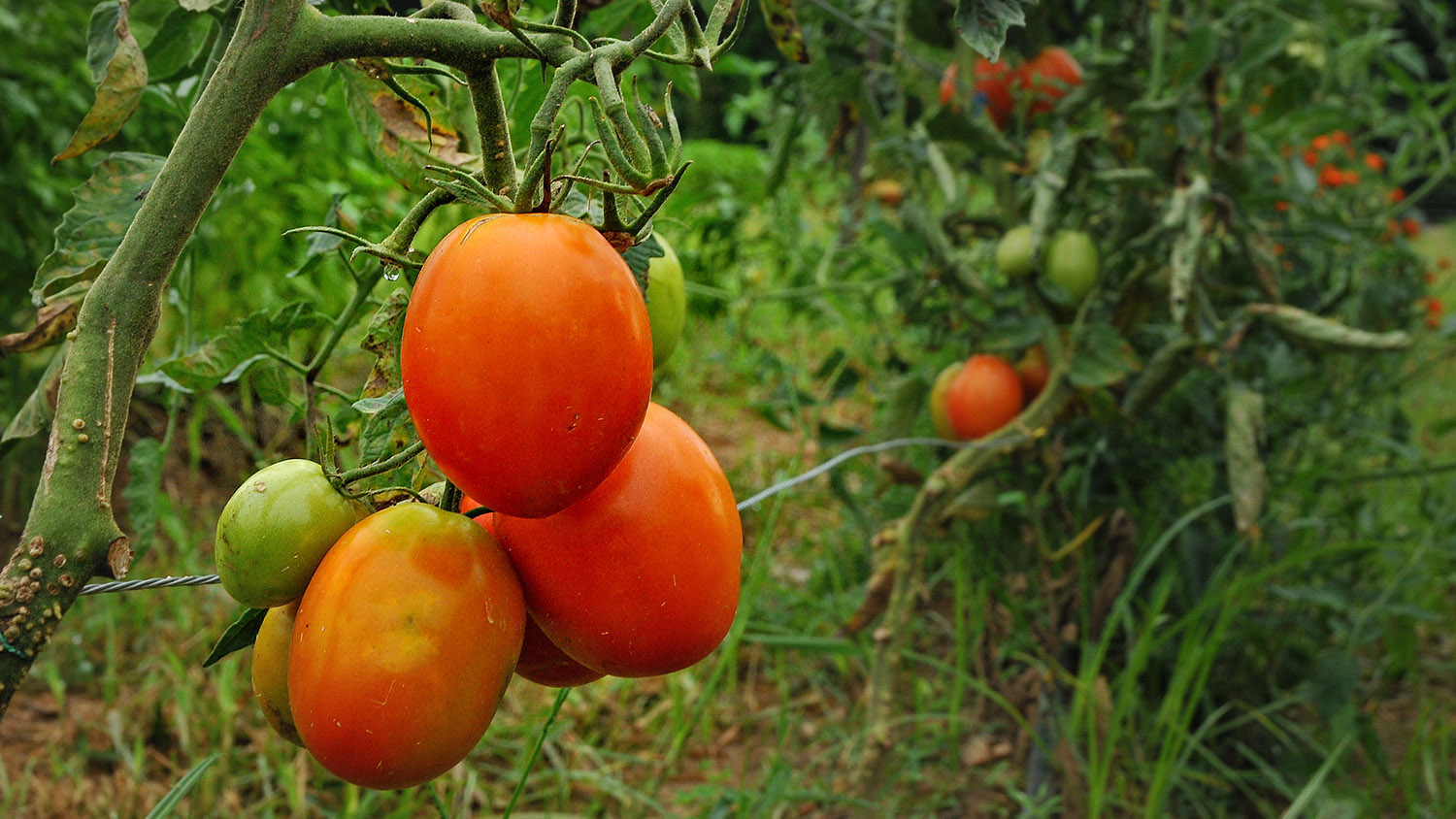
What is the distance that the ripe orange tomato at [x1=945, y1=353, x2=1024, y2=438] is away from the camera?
4.29 ft

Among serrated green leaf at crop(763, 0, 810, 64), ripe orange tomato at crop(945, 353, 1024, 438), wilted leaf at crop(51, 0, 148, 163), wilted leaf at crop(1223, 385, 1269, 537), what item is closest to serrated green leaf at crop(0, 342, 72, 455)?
wilted leaf at crop(51, 0, 148, 163)

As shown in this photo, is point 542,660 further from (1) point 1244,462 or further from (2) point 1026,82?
(2) point 1026,82

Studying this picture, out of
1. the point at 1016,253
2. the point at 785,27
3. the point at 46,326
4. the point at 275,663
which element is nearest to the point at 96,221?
the point at 46,326

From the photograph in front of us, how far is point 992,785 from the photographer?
1423mm

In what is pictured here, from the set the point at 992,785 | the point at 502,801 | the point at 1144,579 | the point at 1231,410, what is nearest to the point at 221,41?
the point at 502,801

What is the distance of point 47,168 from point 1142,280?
1806 millimetres

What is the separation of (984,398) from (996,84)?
438 mm

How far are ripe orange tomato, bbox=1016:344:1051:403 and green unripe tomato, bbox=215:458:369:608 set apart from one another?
42.4 inches

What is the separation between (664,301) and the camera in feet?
1.97

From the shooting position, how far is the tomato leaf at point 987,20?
0.53 metres

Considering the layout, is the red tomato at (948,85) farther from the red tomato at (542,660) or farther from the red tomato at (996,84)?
the red tomato at (542,660)

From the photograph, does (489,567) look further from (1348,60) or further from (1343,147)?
(1343,147)

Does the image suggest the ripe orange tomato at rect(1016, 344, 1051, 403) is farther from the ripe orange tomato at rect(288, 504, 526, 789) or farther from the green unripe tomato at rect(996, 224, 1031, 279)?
the ripe orange tomato at rect(288, 504, 526, 789)

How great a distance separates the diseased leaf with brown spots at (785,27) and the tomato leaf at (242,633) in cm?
46
